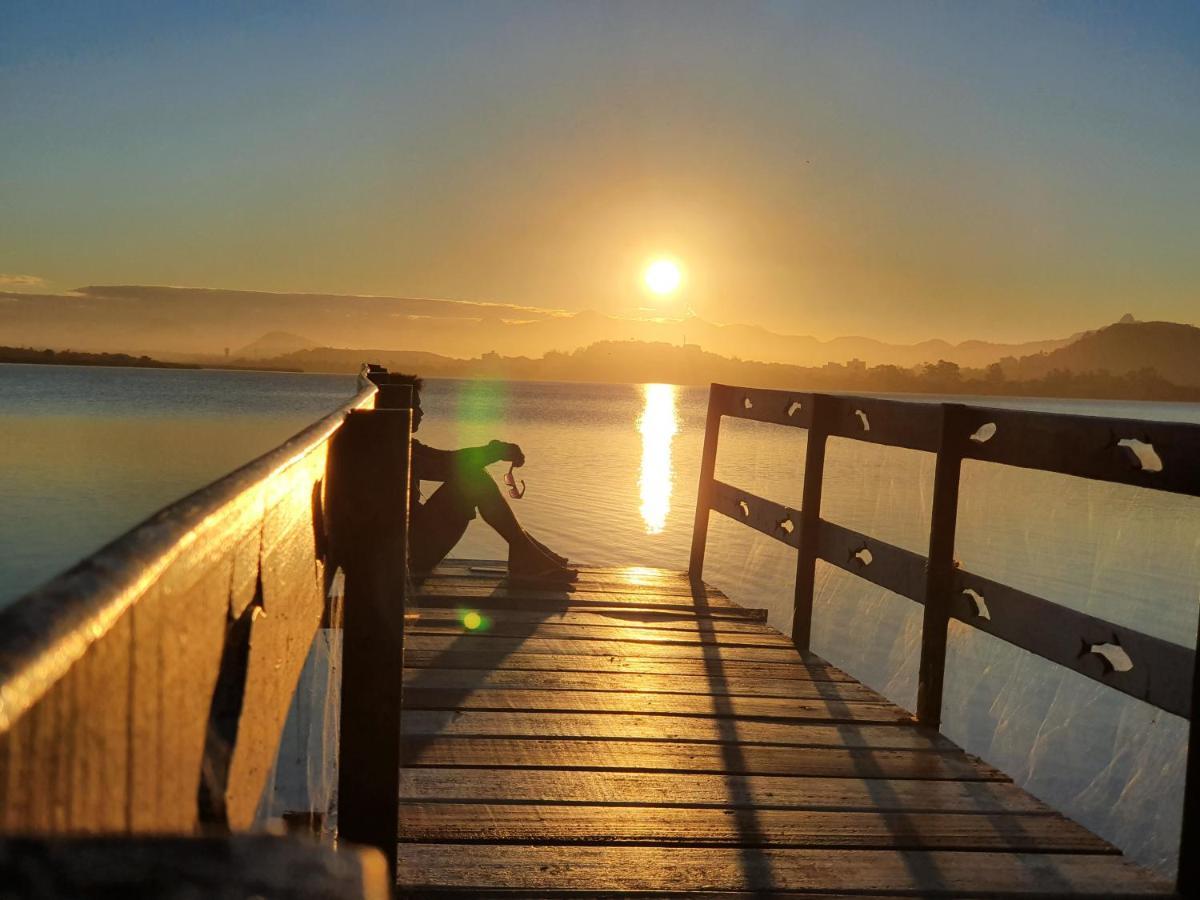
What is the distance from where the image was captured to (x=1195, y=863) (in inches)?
119

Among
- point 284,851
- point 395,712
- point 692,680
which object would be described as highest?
point 284,851

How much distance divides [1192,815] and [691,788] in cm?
154

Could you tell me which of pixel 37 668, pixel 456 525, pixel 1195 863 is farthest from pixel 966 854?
pixel 456 525

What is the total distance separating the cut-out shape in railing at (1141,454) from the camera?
3279mm

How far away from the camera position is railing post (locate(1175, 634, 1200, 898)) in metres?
3.01

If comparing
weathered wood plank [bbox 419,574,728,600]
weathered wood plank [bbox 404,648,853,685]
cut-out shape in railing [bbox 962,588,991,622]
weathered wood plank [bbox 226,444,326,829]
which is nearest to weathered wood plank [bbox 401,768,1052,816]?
cut-out shape in railing [bbox 962,588,991,622]

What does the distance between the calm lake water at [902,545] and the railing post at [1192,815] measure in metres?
2.81

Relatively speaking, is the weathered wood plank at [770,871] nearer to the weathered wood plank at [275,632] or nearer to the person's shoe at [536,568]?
the weathered wood plank at [275,632]

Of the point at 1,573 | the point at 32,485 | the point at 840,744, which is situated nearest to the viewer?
the point at 840,744

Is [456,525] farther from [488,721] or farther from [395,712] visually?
[395,712]

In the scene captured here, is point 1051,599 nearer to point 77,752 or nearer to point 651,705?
point 651,705

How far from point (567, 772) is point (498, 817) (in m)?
0.47

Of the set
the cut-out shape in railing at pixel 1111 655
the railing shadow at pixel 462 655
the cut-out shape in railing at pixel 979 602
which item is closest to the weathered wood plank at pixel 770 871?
the cut-out shape in railing at pixel 1111 655

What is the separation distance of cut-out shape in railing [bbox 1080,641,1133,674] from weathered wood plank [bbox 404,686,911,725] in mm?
1288
